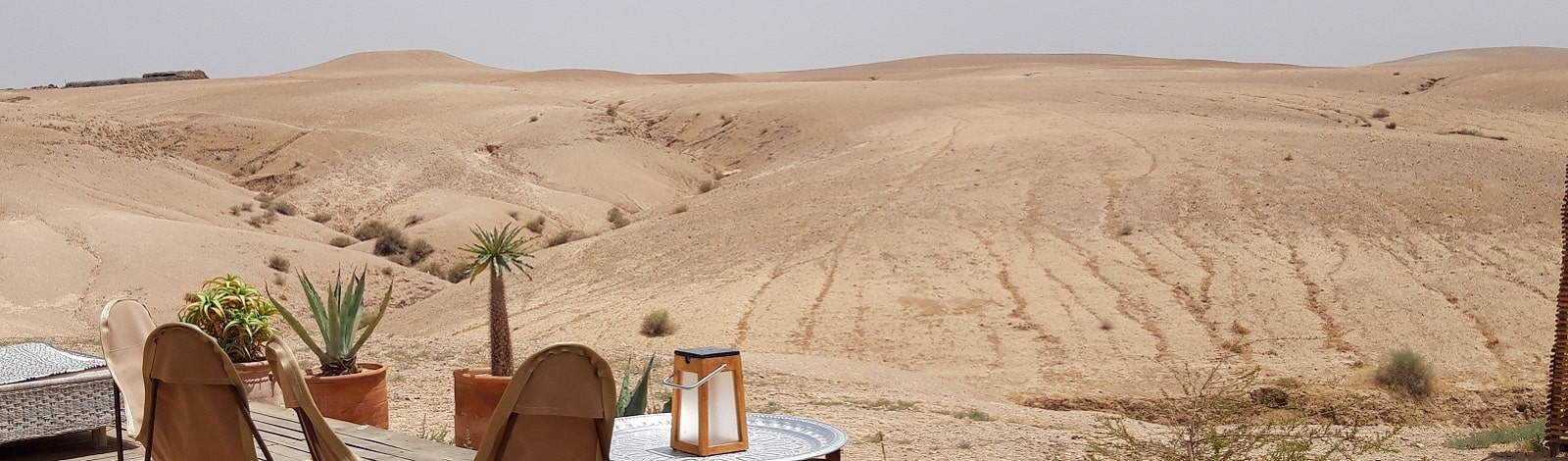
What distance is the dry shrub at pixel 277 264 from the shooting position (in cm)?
2212

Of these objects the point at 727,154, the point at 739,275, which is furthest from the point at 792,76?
the point at 739,275

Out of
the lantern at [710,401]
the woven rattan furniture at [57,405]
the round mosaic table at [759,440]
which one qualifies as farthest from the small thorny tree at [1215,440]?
the woven rattan furniture at [57,405]

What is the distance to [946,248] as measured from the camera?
731 inches

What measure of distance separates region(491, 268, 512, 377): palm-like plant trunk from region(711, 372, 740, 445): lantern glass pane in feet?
7.93

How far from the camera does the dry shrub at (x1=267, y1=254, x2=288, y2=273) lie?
22.1 metres

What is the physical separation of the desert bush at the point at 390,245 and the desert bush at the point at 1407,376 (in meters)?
18.9

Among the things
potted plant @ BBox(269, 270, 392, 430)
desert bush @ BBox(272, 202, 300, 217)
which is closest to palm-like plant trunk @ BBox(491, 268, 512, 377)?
potted plant @ BBox(269, 270, 392, 430)

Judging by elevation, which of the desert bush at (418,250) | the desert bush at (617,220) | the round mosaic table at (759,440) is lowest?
the desert bush at (418,250)

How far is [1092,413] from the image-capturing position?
10906mm

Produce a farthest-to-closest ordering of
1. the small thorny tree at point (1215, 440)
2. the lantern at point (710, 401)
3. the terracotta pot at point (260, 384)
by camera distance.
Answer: the terracotta pot at point (260, 384)
the small thorny tree at point (1215, 440)
the lantern at point (710, 401)

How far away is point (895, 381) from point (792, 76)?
129 meters

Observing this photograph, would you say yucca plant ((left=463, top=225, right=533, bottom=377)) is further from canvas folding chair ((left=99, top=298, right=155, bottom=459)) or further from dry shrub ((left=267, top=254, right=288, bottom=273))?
dry shrub ((left=267, top=254, right=288, bottom=273))

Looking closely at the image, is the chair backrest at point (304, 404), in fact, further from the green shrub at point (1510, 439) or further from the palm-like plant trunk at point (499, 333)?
the green shrub at point (1510, 439)

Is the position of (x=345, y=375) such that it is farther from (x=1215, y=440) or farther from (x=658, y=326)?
(x=658, y=326)
